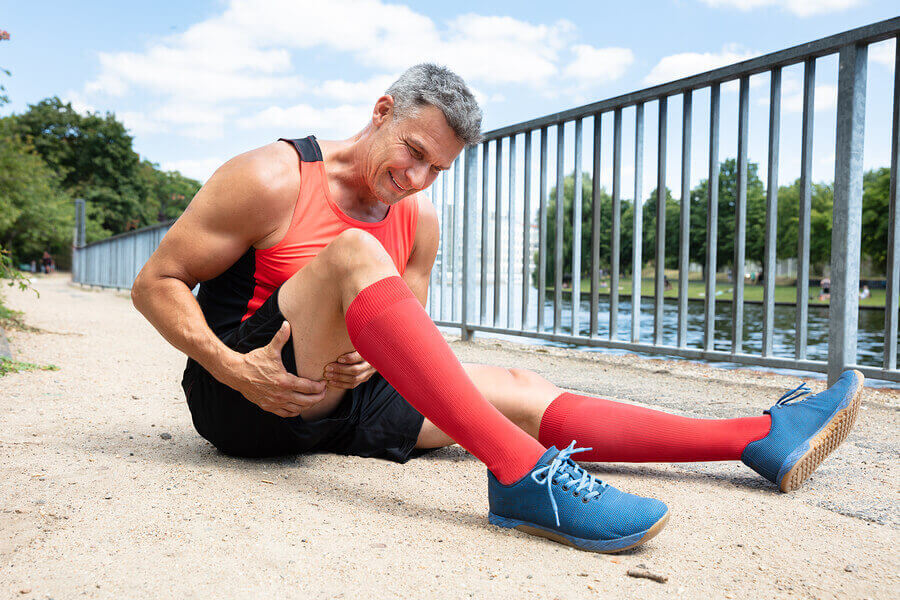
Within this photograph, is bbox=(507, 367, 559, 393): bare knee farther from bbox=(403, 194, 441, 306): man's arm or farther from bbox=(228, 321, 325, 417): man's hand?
bbox=(228, 321, 325, 417): man's hand

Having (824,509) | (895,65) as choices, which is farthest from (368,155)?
(895,65)

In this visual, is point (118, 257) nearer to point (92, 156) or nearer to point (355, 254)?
point (355, 254)

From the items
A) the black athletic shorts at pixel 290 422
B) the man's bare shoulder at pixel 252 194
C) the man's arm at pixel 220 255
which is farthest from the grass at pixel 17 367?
the man's bare shoulder at pixel 252 194

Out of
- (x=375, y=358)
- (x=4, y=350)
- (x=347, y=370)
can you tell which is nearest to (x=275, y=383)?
(x=347, y=370)

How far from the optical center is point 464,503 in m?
1.61

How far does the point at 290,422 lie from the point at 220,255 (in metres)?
0.45

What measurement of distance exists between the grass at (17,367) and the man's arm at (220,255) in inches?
81.4

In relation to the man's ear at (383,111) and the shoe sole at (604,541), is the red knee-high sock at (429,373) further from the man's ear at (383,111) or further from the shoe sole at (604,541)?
the man's ear at (383,111)

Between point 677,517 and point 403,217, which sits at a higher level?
point 403,217

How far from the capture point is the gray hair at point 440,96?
1714 mm

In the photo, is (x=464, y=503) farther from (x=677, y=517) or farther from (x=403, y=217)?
(x=403, y=217)

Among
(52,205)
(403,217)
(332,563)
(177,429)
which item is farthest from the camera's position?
(52,205)

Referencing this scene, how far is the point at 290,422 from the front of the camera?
1729 mm

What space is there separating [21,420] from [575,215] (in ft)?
9.93
